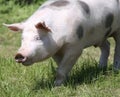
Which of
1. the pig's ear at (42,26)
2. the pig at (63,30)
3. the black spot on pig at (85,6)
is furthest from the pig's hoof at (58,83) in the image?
the black spot on pig at (85,6)

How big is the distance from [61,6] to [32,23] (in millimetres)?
476

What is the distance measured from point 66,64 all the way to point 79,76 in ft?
1.13

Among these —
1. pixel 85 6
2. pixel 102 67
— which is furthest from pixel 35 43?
pixel 102 67

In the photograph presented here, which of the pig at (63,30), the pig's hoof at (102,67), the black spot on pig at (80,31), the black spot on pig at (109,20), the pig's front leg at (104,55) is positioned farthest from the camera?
the pig's front leg at (104,55)

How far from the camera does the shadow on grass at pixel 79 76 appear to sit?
558 cm

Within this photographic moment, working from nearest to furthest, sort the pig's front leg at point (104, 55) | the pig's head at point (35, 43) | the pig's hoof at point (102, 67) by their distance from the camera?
the pig's head at point (35, 43)
the pig's hoof at point (102, 67)
the pig's front leg at point (104, 55)

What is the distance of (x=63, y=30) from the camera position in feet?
17.8

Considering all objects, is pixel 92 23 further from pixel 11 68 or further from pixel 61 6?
pixel 11 68

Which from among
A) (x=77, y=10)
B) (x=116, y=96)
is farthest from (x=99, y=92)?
(x=77, y=10)

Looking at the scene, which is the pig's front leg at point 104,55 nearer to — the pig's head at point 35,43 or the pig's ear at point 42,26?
the pig's head at point 35,43

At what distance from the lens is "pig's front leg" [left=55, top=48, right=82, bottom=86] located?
5.56 metres

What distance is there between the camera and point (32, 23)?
5.37m

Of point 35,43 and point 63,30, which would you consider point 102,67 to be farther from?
point 35,43

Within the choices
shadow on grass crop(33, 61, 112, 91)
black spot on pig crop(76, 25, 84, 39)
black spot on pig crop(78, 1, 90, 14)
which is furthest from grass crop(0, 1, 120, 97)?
black spot on pig crop(78, 1, 90, 14)
